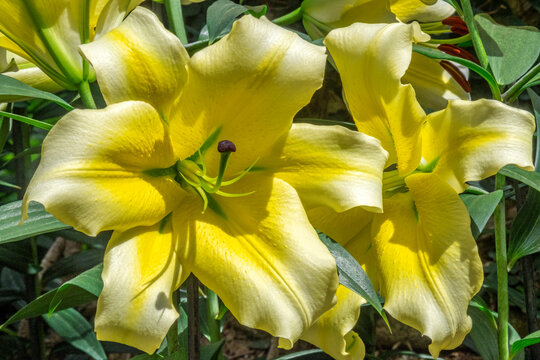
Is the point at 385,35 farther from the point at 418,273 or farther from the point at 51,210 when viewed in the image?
the point at 51,210

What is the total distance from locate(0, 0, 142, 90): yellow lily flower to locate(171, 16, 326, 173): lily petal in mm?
142

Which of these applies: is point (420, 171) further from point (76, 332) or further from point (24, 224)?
point (76, 332)

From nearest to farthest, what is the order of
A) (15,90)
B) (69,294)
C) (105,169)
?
(105,169), (15,90), (69,294)

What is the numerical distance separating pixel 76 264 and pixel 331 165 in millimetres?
841

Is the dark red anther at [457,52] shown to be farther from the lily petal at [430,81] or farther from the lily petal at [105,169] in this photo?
the lily petal at [105,169]

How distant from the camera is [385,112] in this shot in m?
0.64

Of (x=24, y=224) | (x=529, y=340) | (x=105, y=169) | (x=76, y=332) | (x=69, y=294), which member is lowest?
(x=76, y=332)

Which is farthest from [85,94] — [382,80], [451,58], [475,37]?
[475,37]

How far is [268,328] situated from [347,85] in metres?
0.26

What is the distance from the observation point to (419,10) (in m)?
0.85

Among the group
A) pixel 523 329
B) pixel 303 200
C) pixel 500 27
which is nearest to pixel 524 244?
pixel 500 27

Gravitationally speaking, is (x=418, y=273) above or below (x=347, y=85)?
below

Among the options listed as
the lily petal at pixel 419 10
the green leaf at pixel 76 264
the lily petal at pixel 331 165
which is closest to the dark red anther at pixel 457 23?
the lily petal at pixel 419 10

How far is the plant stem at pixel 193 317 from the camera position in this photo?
0.67 metres
